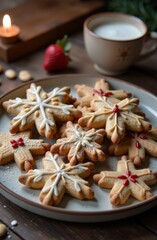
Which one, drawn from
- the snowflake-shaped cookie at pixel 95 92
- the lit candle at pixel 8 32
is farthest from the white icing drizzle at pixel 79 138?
the lit candle at pixel 8 32

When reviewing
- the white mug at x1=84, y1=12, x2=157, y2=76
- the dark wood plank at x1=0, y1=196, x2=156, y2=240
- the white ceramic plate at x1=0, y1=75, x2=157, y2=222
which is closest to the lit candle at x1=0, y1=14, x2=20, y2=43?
the white mug at x1=84, y1=12, x2=157, y2=76

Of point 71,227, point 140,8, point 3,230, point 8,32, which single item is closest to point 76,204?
point 71,227

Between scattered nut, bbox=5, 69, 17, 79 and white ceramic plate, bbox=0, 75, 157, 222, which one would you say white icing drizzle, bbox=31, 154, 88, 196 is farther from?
scattered nut, bbox=5, 69, 17, 79

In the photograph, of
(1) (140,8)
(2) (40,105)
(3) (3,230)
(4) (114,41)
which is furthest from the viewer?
(1) (140,8)

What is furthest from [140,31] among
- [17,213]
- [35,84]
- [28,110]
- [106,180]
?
[17,213]

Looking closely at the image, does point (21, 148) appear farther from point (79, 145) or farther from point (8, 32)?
point (8, 32)

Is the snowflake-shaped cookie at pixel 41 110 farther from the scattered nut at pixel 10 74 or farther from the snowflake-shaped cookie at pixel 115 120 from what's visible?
the scattered nut at pixel 10 74

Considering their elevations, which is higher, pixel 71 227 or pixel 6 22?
pixel 6 22
